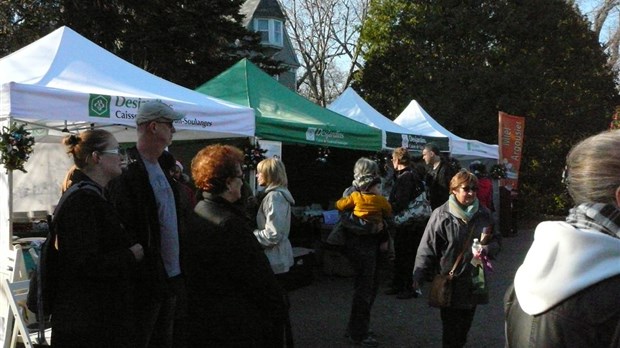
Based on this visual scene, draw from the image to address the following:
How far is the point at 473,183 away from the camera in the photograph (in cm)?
507

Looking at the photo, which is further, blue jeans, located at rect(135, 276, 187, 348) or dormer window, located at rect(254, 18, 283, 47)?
dormer window, located at rect(254, 18, 283, 47)

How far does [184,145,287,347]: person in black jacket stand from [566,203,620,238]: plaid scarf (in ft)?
5.56

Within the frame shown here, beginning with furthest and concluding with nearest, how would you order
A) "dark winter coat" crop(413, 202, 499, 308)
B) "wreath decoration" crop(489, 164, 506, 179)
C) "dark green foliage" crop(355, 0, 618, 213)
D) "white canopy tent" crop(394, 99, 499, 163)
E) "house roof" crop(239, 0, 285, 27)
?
"house roof" crop(239, 0, 285, 27)
"dark green foliage" crop(355, 0, 618, 213)
"wreath decoration" crop(489, 164, 506, 179)
"white canopy tent" crop(394, 99, 499, 163)
"dark winter coat" crop(413, 202, 499, 308)

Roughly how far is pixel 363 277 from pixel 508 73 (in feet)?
67.2

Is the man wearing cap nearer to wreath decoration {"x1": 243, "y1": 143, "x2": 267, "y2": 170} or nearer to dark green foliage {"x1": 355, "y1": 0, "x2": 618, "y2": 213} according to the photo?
wreath decoration {"x1": 243, "y1": 143, "x2": 267, "y2": 170}

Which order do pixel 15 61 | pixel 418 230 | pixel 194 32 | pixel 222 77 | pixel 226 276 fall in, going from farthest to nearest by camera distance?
1. pixel 194 32
2. pixel 222 77
3. pixel 418 230
4. pixel 15 61
5. pixel 226 276

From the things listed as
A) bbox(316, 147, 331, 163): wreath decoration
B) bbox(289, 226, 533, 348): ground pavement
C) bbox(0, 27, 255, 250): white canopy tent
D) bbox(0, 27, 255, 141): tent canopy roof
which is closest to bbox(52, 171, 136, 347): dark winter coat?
bbox(0, 27, 255, 250): white canopy tent

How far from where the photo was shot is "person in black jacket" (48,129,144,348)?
312 centimetres

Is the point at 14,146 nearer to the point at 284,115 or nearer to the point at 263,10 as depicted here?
the point at 284,115

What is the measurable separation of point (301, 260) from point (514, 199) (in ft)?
34.1

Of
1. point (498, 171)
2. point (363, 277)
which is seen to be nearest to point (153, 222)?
point (363, 277)

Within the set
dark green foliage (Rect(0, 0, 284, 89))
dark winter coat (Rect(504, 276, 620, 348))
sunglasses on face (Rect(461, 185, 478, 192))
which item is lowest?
dark winter coat (Rect(504, 276, 620, 348))

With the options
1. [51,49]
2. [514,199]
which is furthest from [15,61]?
[514,199]

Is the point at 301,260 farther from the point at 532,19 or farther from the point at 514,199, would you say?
the point at 532,19
